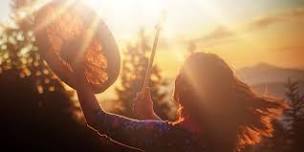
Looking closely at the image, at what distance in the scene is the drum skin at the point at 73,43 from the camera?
3635mm

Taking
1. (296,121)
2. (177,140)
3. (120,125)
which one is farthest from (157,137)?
(296,121)

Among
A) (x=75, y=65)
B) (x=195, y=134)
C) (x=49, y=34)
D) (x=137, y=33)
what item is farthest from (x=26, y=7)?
(x=137, y=33)

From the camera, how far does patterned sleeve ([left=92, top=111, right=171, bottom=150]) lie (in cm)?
370

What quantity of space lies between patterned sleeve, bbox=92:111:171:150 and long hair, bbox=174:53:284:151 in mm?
142

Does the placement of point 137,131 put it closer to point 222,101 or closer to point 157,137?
point 157,137

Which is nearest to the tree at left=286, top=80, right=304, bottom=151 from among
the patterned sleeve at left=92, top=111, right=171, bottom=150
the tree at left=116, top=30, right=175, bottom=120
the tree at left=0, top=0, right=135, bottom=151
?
the tree at left=116, top=30, right=175, bottom=120

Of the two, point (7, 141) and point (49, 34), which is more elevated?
point (49, 34)

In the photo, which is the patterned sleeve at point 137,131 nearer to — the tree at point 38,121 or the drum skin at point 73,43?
the drum skin at point 73,43

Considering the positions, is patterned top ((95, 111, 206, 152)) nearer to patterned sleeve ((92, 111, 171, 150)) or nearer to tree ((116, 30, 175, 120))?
patterned sleeve ((92, 111, 171, 150))

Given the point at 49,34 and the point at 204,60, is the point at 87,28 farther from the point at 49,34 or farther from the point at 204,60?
the point at 204,60

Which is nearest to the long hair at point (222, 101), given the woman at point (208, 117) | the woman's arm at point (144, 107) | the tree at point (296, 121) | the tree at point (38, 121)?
the woman at point (208, 117)

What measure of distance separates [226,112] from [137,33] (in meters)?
50.9

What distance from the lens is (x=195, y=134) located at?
12.5ft

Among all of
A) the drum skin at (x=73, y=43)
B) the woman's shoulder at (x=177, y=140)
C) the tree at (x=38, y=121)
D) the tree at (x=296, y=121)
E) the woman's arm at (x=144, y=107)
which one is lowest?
the tree at (x=296, y=121)
